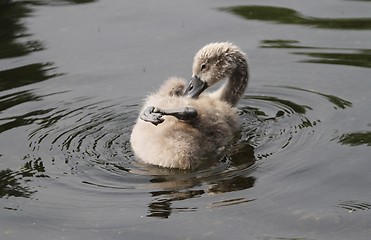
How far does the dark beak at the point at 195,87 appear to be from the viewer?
8484 mm

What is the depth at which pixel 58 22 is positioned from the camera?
A: 36.8 feet

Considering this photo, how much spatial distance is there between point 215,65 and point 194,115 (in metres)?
1.21

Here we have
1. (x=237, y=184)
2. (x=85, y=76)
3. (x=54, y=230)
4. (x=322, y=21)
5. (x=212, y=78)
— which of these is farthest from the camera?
(x=322, y=21)

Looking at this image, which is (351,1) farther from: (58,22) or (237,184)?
(237,184)

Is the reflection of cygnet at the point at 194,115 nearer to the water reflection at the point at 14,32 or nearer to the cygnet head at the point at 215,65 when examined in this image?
the cygnet head at the point at 215,65

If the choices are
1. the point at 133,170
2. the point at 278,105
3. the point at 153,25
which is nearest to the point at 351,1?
the point at 153,25

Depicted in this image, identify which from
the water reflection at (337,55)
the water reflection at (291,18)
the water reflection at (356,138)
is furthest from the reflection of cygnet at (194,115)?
the water reflection at (291,18)

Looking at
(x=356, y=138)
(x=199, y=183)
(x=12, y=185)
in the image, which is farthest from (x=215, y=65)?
(x=12, y=185)

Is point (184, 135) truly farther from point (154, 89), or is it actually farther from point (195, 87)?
point (154, 89)

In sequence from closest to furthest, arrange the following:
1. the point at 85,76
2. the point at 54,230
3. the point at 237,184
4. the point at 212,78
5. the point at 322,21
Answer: the point at 54,230 → the point at 237,184 → the point at 212,78 → the point at 85,76 → the point at 322,21

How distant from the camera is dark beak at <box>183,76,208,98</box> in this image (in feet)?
27.8

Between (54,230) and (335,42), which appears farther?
(335,42)

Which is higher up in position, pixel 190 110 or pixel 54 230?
pixel 190 110

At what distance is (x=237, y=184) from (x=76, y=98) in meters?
2.40
